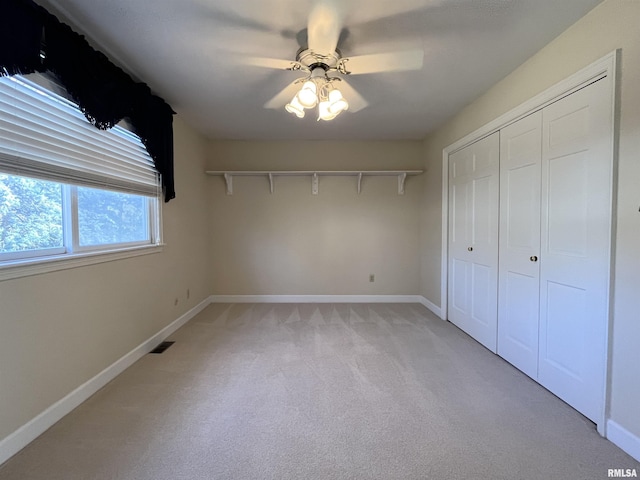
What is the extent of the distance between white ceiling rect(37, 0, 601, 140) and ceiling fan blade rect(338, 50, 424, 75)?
6 centimetres

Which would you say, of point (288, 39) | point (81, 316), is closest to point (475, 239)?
point (288, 39)

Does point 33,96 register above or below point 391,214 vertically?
above

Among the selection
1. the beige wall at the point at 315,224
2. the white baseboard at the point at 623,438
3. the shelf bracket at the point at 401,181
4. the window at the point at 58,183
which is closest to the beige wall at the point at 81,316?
the window at the point at 58,183

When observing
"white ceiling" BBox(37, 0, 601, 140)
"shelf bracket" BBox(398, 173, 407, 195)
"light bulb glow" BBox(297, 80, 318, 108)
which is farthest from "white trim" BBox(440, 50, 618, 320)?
"light bulb glow" BBox(297, 80, 318, 108)

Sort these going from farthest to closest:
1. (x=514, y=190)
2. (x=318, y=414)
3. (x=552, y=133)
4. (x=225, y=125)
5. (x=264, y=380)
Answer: (x=225, y=125), (x=514, y=190), (x=264, y=380), (x=552, y=133), (x=318, y=414)

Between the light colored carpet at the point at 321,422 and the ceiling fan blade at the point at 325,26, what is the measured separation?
2375 millimetres

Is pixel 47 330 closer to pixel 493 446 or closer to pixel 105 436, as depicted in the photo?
pixel 105 436

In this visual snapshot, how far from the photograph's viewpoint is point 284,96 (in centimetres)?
281

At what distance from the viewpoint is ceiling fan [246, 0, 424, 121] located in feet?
5.78

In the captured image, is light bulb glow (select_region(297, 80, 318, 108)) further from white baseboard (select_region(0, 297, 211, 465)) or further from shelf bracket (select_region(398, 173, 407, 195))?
shelf bracket (select_region(398, 173, 407, 195))

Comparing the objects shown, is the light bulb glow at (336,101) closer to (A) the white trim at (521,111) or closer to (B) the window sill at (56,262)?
(A) the white trim at (521,111)

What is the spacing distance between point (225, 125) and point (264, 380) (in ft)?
9.82

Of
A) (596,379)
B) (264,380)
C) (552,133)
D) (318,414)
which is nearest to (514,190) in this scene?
(552,133)

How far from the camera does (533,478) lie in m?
1.39
